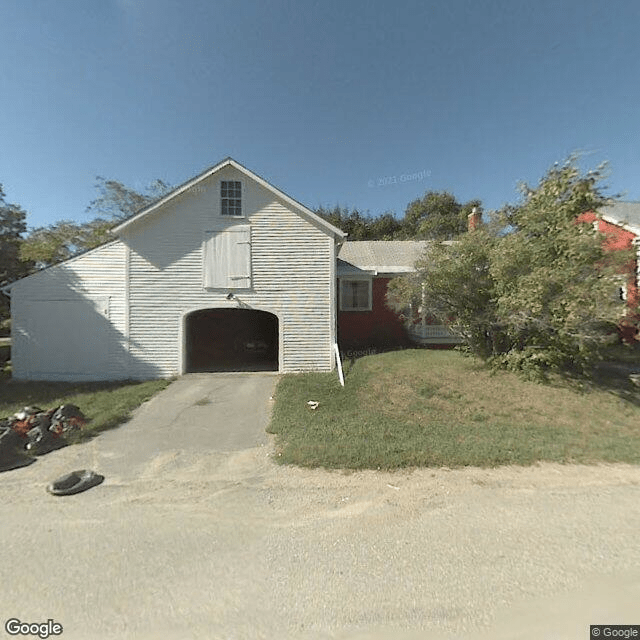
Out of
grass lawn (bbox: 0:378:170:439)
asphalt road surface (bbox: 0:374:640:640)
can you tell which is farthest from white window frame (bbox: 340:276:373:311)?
asphalt road surface (bbox: 0:374:640:640)

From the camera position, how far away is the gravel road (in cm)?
222

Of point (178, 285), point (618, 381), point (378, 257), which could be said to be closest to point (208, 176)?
point (178, 285)

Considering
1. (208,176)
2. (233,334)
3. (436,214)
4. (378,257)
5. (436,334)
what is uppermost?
(436,214)

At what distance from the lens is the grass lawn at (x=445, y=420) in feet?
15.9

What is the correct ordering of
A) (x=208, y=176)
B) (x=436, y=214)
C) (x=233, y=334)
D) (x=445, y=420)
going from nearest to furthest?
(x=445, y=420)
(x=208, y=176)
(x=233, y=334)
(x=436, y=214)

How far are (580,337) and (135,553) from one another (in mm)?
9630

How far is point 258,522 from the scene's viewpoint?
335cm

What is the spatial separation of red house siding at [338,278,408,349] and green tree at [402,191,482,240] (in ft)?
67.3

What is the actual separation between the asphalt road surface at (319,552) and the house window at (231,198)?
8405 millimetres

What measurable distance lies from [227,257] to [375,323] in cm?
720

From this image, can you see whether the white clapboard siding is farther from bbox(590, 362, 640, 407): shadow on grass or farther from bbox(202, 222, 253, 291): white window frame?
bbox(590, 362, 640, 407): shadow on grass

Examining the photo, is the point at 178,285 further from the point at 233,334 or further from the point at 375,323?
the point at 375,323

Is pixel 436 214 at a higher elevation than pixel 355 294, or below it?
higher

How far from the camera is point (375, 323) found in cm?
1413
